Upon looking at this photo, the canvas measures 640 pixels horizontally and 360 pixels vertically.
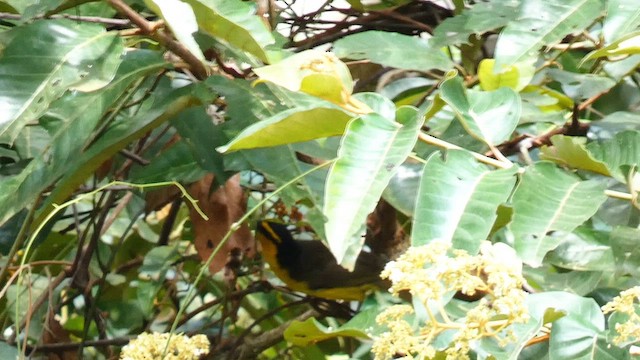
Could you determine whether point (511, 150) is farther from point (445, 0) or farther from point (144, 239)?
point (144, 239)

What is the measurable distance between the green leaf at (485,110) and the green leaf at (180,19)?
0.26m

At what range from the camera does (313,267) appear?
79.7 inches

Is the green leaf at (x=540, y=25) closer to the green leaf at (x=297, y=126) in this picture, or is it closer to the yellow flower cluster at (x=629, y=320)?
the green leaf at (x=297, y=126)

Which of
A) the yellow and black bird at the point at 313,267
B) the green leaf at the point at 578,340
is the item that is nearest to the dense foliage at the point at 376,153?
the green leaf at the point at 578,340

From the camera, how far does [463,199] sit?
83cm

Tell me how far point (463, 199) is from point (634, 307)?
6.7 inches

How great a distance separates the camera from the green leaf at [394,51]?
1228 mm

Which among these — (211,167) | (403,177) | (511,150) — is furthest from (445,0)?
(211,167)

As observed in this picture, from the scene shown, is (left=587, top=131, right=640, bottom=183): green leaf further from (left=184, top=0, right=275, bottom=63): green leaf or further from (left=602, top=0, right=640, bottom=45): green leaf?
(left=184, top=0, right=275, bottom=63): green leaf

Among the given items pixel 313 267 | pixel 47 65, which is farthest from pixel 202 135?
pixel 313 267

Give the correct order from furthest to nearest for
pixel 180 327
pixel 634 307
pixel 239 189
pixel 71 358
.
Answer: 1. pixel 180 327
2. pixel 71 358
3. pixel 239 189
4. pixel 634 307

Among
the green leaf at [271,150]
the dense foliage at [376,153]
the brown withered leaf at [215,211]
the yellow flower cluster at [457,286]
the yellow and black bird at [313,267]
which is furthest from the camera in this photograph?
the yellow and black bird at [313,267]

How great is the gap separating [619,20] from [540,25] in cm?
10

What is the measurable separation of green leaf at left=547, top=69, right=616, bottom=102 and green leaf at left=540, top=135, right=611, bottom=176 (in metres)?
0.21
